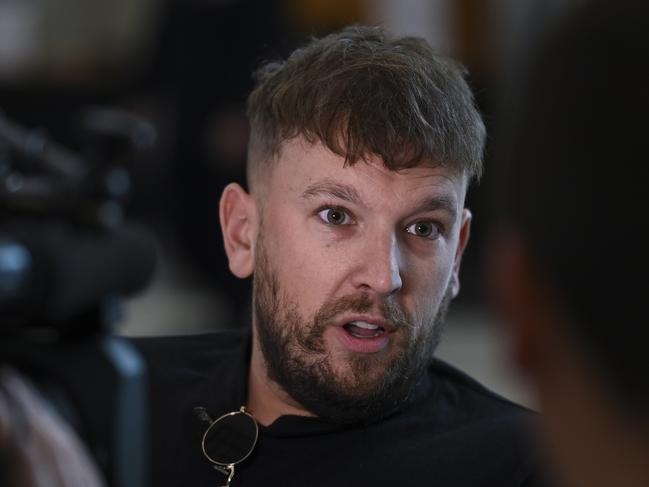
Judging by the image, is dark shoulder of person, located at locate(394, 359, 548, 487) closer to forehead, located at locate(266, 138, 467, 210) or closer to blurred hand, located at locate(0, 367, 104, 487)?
forehead, located at locate(266, 138, 467, 210)

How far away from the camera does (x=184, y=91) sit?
3646 millimetres

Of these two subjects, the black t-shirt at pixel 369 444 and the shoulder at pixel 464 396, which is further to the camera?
the shoulder at pixel 464 396

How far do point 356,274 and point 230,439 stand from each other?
24cm

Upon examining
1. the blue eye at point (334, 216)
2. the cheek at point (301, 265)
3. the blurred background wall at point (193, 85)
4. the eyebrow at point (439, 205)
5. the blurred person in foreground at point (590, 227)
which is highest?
the blurred person in foreground at point (590, 227)

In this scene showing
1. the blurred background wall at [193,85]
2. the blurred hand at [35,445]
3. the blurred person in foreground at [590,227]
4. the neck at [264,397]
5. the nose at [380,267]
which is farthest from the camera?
the blurred background wall at [193,85]

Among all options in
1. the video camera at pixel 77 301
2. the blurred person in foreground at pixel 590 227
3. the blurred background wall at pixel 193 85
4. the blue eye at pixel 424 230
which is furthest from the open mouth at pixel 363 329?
the blurred background wall at pixel 193 85

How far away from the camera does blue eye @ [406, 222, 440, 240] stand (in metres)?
1.19

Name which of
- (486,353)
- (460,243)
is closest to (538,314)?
(460,243)

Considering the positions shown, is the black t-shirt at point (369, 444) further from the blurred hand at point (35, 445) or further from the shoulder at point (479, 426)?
the blurred hand at point (35, 445)

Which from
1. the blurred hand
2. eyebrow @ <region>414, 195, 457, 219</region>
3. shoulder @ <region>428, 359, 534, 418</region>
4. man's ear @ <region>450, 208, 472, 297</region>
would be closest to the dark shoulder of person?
shoulder @ <region>428, 359, 534, 418</region>

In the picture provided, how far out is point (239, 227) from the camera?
53.7 inches

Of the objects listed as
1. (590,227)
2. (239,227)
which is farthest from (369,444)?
(590,227)

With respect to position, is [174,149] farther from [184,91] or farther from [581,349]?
[581,349]

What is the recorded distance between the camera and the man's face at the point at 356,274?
1160 millimetres
